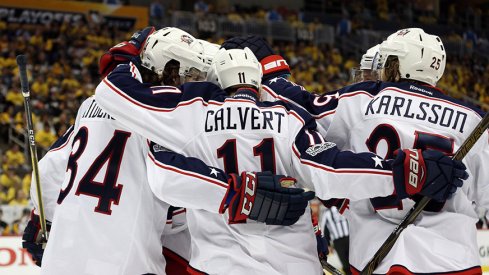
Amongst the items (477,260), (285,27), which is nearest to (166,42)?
(477,260)

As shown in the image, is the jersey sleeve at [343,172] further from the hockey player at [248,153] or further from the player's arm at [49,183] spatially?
the player's arm at [49,183]

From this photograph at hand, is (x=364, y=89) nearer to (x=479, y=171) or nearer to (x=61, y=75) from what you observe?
(x=479, y=171)

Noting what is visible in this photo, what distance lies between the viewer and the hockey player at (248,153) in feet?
7.34

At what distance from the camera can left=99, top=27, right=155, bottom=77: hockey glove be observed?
2680mm

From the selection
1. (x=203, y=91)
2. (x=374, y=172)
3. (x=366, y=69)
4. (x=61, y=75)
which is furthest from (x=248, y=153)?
(x=61, y=75)

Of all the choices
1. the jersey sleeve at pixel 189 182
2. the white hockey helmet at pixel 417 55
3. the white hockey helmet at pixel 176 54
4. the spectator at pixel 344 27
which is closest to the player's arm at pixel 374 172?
the jersey sleeve at pixel 189 182

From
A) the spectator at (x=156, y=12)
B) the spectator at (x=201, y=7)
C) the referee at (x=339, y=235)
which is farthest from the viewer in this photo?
the spectator at (x=201, y=7)

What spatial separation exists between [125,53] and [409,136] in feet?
3.51

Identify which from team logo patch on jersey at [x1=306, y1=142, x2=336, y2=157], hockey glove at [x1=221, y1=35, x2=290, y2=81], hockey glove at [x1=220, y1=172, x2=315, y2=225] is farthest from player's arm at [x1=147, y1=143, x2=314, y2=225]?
hockey glove at [x1=221, y1=35, x2=290, y2=81]

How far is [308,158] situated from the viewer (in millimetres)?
2242

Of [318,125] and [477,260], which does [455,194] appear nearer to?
[477,260]

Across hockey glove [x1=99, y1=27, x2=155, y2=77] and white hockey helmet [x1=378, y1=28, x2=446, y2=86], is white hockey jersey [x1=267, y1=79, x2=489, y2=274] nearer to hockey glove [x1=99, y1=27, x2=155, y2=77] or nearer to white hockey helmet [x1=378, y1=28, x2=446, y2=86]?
white hockey helmet [x1=378, y1=28, x2=446, y2=86]

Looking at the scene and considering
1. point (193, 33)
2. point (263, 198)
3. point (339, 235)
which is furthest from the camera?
point (193, 33)

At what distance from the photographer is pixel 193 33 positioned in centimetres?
1538
